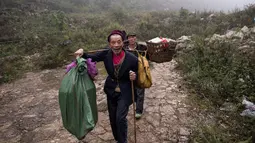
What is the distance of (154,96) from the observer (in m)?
4.86

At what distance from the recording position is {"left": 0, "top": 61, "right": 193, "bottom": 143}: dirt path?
3.54 meters

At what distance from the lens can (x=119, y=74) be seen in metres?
2.64

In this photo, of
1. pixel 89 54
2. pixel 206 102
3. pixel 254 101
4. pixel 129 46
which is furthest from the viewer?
pixel 206 102

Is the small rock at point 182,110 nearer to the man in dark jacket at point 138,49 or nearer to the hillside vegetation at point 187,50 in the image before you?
the hillside vegetation at point 187,50

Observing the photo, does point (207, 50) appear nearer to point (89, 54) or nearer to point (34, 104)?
point (89, 54)

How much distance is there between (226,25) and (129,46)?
23.1ft

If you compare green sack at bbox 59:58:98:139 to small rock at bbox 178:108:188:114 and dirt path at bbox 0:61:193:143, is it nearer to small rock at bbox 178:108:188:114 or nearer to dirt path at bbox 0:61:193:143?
dirt path at bbox 0:61:193:143

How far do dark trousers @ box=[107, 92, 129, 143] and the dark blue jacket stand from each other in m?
0.06

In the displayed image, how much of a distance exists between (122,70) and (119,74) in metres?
0.07

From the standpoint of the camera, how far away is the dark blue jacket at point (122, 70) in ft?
8.64

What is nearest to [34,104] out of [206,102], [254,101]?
[206,102]

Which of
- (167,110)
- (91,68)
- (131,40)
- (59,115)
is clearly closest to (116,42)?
(91,68)

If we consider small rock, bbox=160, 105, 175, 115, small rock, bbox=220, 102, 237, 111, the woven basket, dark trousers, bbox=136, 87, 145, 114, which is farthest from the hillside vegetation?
dark trousers, bbox=136, 87, 145, 114

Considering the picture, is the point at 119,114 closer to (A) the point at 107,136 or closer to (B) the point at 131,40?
(A) the point at 107,136
